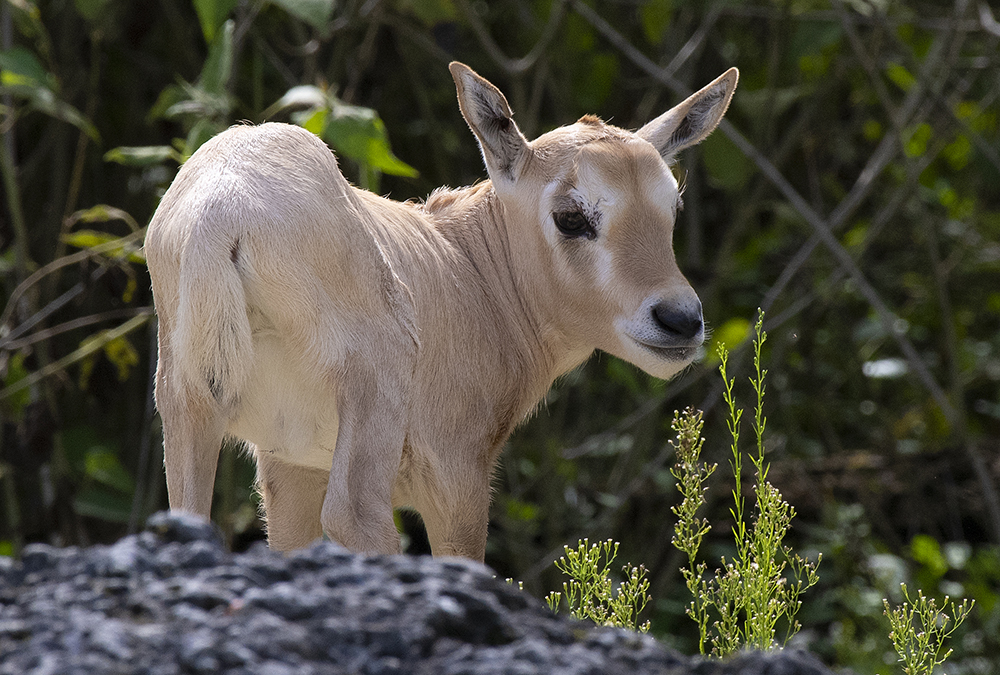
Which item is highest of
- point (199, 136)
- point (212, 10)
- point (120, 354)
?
point (212, 10)

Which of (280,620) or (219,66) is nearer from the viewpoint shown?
(280,620)

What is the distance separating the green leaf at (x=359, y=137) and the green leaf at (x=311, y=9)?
0.48 meters

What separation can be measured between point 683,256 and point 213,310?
243 inches

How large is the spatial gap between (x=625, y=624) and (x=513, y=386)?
0.99 metres

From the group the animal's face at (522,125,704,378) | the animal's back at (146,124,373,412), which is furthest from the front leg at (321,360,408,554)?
the animal's face at (522,125,704,378)

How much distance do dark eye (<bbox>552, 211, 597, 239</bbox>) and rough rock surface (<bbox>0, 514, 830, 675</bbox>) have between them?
1.82m

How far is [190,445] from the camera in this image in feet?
11.1

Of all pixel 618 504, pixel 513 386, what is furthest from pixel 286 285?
pixel 618 504

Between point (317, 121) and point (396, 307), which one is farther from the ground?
point (317, 121)

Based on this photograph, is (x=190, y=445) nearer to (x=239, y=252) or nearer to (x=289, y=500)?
(x=239, y=252)

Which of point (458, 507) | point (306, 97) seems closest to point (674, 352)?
point (458, 507)

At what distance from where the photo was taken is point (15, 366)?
6562 mm

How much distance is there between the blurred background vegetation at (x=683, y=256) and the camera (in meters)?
6.94

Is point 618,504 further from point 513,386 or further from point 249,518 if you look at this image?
point 513,386
